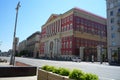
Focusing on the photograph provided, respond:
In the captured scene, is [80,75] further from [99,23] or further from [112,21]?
[99,23]

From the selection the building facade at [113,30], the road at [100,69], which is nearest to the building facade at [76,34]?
the building facade at [113,30]

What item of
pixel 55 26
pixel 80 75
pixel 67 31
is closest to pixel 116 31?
pixel 67 31

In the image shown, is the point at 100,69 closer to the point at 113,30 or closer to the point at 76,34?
the point at 113,30

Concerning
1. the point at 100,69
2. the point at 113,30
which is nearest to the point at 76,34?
the point at 113,30

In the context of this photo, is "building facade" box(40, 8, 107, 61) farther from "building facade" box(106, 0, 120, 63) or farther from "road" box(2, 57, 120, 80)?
"road" box(2, 57, 120, 80)

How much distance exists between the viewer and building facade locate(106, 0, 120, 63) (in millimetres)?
50125

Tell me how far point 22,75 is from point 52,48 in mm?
76519

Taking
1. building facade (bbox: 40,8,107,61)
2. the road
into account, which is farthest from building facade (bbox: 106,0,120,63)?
the road

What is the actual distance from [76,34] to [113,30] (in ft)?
71.6

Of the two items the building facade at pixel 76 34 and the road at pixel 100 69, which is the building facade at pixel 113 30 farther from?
the road at pixel 100 69

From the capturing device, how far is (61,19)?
271 feet

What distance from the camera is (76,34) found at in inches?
2832

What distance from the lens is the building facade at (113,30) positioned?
50.1 m

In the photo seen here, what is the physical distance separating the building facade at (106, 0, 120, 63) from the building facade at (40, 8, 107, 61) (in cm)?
1190
